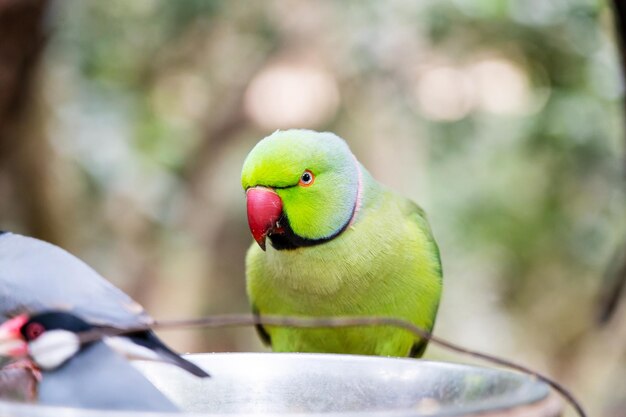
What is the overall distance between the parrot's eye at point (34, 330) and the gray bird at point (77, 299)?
2 centimetres

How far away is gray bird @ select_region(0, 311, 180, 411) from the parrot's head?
110 cm

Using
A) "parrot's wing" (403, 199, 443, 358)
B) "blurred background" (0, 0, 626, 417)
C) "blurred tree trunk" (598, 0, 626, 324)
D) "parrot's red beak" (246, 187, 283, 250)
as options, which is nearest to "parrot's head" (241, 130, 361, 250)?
"parrot's red beak" (246, 187, 283, 250)

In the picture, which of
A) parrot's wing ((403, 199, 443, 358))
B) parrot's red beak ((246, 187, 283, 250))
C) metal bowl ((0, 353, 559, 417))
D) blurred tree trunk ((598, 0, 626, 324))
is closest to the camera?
metal bowl ((0, 353, 559, 417))

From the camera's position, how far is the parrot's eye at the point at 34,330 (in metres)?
0.96

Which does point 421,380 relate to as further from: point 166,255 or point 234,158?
point 234,158

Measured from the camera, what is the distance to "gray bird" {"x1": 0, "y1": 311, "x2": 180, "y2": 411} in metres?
0.96

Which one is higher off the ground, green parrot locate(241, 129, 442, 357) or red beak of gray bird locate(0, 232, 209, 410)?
red beak of gray bird locate(0, 232, 209, 410)

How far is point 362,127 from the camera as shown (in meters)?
5.13

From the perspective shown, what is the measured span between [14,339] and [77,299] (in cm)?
8

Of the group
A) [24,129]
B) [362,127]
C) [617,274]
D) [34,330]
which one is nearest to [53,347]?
[34,330]

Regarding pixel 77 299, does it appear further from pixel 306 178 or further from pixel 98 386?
pixel 306 178

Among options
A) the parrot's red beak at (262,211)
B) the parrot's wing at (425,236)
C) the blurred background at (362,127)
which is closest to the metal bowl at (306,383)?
the parrot's red beak at (262,211)

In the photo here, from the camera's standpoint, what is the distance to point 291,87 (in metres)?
5.09

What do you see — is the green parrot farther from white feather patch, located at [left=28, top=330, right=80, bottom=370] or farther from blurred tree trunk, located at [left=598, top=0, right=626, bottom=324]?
white feather patch, located at [left=28, top=330, right=80, bottom=370]
